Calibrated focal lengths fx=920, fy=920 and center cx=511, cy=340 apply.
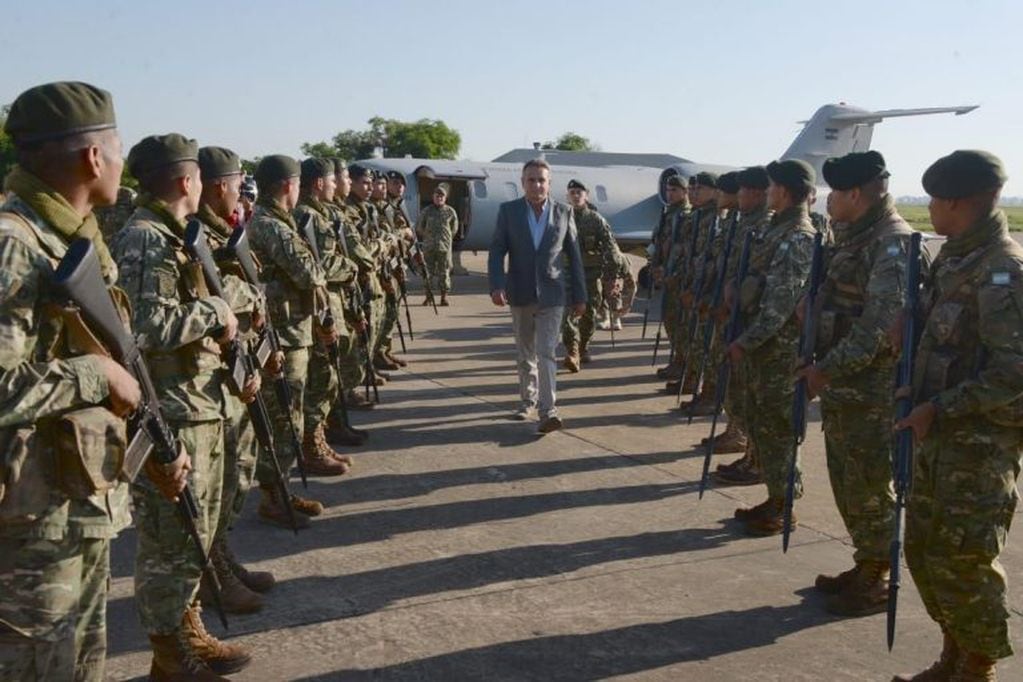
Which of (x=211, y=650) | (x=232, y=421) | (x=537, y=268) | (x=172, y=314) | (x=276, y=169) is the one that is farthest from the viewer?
(x=537, y=268)

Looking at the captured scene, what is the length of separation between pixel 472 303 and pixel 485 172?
192 inches

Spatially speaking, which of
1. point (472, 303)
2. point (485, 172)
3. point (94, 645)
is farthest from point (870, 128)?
point (94, 645)

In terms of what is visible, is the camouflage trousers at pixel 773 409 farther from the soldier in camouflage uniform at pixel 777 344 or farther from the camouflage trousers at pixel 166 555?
the camouflage trousers at pixel 166 555

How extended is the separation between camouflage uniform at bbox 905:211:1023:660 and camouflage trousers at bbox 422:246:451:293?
1152cm

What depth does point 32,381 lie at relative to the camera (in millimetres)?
2154

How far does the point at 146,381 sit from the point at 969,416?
2.77 m

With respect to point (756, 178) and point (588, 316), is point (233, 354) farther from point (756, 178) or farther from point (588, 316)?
point (588, 316)

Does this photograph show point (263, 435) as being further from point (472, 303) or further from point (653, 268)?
point (472, 303)

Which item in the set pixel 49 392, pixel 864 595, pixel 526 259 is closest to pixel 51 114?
pixel 49 392

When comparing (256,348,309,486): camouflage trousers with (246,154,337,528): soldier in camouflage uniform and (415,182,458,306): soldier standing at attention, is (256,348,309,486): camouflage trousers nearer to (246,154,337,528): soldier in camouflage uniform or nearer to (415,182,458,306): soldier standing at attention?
(246,154,337,528): soldier in camouflage uniform

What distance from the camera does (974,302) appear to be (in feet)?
10.8

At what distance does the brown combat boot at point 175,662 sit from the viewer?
133 inches

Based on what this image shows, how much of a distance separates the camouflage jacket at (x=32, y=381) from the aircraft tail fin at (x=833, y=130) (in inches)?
943

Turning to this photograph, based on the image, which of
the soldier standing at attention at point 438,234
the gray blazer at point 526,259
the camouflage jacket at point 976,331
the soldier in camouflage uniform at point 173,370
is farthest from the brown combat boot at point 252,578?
the soldier standing at attention at point 438,234
